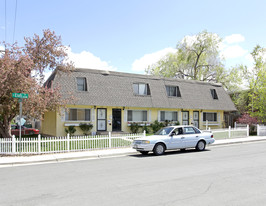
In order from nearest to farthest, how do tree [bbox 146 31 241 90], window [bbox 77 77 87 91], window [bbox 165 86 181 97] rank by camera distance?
window [bbox 77 77 87 91]
window [bbox 165 86 181 97]
tree [bbox 146 31 241 90]

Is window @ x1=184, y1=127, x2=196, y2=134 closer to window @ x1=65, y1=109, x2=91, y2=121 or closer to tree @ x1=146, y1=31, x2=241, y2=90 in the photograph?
window @ x1=65, y1=109, x2=91, y2=121

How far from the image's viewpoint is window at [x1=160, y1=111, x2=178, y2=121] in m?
27.1

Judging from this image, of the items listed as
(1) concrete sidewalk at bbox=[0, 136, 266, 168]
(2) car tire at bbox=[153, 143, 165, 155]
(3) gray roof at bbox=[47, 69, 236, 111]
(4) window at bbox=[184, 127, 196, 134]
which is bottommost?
(1) concrete sidewalk at bbox=[0, 136, 266, 168]

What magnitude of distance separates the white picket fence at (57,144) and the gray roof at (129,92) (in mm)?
5785

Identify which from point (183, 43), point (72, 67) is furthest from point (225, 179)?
point (183, 43)

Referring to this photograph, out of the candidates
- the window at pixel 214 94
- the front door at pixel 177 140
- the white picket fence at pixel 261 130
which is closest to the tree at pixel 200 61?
the window at pixel 214 94

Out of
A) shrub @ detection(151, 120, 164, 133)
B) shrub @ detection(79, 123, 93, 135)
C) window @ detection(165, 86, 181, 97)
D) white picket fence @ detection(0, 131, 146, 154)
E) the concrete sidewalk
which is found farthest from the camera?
window @ detection(165, 86, 181, 97)

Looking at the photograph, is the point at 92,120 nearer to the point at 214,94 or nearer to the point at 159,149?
the point at 159,149

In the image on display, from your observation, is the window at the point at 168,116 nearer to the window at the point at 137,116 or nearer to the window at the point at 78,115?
the window at the point at 137,116

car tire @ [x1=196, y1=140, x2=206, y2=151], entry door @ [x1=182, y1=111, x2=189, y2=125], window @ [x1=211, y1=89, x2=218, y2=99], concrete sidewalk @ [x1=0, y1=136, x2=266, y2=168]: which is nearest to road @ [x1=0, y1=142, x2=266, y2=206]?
concrete sidewalk @ [x1=0, y1=136, x2=266, y2=168]

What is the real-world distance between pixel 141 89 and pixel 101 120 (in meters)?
5.23

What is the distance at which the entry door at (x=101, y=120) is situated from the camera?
23.8 meters

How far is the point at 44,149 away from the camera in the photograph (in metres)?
14.8

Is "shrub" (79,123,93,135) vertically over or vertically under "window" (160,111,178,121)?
under
